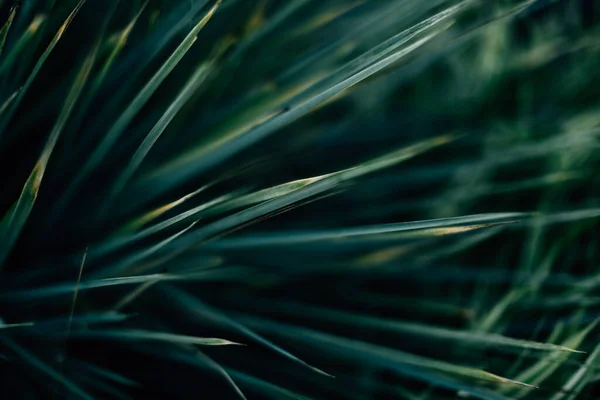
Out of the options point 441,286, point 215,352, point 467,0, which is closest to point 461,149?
point 441,286

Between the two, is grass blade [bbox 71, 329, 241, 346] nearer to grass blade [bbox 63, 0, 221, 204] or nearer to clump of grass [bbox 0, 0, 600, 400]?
clump of grass [bbox 0, 0, 600, 400]

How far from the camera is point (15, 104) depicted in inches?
28.1

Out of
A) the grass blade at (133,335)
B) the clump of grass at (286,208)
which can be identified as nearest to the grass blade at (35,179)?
the clump of grass at (286,208)

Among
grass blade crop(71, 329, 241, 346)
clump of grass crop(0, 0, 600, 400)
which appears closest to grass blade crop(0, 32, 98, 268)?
clump of grass crop(0, 0, 600, 400)

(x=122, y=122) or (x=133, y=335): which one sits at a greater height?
(x=122, y=122)

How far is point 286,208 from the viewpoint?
2.22 feet

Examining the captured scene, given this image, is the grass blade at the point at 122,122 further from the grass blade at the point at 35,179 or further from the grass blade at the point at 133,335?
the grass blade at the point at 133,335

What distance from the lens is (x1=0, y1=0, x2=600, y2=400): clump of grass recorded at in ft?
2.39

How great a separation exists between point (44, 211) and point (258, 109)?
29 centimetres

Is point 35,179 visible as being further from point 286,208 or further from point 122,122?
point 286,208

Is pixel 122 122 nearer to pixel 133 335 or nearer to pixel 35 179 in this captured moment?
pixel 35 179

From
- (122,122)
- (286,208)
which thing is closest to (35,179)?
(122,122)

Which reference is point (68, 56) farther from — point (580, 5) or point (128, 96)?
point (580, 5)

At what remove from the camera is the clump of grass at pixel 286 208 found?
2.39 feet
